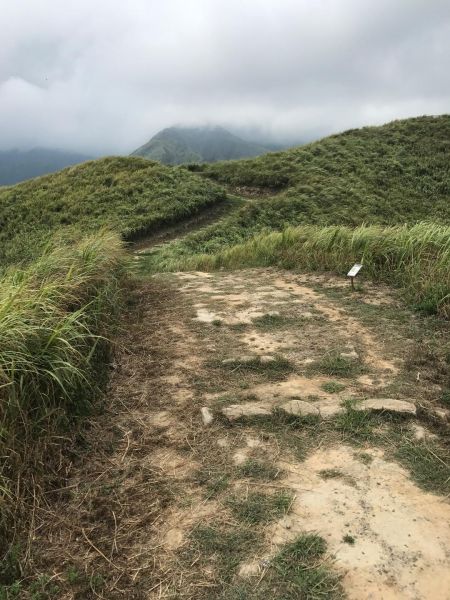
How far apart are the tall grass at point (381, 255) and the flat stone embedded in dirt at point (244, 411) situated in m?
2.74

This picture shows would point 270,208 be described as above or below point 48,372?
below

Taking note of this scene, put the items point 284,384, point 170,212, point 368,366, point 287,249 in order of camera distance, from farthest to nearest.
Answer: point 170,212 < point 287,249 < point 368,366 < point 284,384

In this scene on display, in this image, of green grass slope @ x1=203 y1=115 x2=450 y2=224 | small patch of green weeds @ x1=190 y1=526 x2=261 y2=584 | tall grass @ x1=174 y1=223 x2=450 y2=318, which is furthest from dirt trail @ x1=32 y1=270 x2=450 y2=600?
green grass slope @ x1=203 y1=115 x2=450 y2=224

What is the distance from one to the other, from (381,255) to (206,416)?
4648mm

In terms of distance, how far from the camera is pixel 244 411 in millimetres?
3451

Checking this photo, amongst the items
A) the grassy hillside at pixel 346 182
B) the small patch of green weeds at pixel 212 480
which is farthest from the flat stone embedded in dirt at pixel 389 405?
the grassy hillside at pixel 346 182

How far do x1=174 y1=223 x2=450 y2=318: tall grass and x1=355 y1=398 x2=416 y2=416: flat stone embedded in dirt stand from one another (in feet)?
6.77

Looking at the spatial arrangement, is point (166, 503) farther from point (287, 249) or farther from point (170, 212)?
point (170, 212)

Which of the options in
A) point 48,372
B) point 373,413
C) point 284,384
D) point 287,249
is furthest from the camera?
point 287,249

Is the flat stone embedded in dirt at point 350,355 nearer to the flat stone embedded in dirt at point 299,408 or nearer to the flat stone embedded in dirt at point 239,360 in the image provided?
the flat stone embedded in dirt at point 239,360

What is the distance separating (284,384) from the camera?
396 centimetres

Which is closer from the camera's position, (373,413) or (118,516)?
(118,516)

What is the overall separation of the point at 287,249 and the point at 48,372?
6106 mm

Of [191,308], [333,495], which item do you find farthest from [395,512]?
[191,308]
